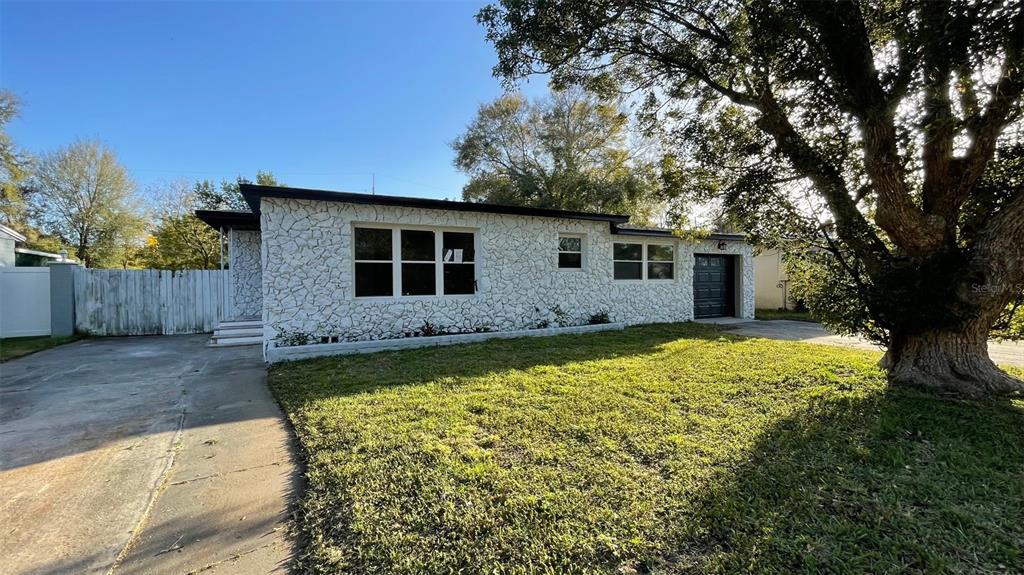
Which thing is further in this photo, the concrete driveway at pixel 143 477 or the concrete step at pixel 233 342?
the concrete step at pixel 233 342

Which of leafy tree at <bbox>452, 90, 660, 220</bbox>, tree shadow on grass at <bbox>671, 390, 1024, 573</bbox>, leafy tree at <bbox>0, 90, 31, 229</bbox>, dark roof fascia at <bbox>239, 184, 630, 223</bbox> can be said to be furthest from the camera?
leafy tree at <bbox>452, 90, 660, 220</bbox>

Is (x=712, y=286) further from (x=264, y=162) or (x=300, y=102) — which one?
(x=264, y=162)

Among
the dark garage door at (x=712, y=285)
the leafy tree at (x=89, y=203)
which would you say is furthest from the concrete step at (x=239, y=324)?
the leafy tree at (x=89, y=203)

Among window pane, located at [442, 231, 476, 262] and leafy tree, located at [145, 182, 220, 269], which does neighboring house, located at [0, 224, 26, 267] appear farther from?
window pane, located at [442, 231, 476, 262]

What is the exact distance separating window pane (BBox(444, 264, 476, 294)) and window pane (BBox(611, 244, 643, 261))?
4.30 meters

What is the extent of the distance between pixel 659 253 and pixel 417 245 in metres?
7.37

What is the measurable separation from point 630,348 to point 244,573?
21.9ft

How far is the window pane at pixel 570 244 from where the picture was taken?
995cm

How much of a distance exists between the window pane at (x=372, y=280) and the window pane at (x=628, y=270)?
6270 millimetres

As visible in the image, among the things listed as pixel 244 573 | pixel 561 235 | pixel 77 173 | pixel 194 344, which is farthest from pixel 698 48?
pixel 77 173

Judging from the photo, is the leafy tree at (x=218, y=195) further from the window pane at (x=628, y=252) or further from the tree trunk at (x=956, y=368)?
the tree trunk at (x=956, y=368)

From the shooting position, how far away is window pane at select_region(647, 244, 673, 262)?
1156cm

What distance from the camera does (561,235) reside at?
988 cm

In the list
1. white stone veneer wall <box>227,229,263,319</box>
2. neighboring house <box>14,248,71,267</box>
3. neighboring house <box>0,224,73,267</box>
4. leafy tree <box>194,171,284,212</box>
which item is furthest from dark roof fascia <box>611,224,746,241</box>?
leafy tree <box>194,171,284,212</box>
